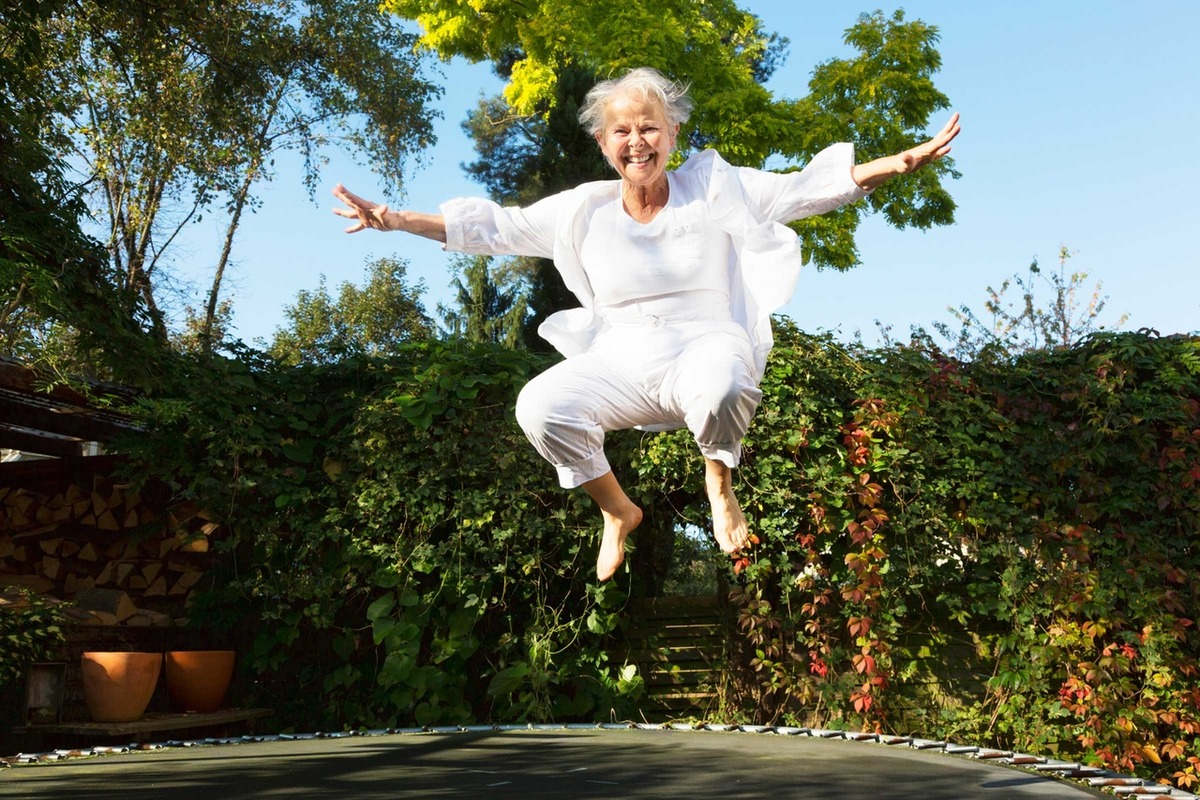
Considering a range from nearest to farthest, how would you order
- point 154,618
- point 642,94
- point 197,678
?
1. point 642,94
2. point 197,678
3. point 154,618

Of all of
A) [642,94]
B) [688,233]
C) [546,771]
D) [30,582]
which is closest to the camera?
[642,94]

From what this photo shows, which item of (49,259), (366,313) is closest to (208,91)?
(49,259)

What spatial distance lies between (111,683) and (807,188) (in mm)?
3591

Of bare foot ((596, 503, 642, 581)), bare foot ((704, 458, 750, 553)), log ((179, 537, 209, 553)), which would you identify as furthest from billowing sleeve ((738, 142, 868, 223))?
log ((179, 537, 209, 553))

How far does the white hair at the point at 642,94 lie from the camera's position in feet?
7.50

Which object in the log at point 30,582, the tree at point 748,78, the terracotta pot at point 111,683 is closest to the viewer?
the terracotta pot at point 111,683

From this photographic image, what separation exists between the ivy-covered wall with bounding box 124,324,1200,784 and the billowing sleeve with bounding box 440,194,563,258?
172cm

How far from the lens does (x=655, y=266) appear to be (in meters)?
2.39

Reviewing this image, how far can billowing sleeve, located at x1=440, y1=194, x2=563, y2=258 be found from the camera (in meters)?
2.45

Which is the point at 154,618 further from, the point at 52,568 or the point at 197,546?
the point at 52,568

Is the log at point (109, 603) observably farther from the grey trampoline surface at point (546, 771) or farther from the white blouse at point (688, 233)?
the white blouse at point (688, 233)

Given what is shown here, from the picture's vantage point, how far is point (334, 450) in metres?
4.45

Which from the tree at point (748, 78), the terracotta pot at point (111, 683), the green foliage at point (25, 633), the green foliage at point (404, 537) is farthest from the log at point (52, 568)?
the tree at point (748, 78)

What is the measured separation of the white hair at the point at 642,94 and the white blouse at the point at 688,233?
150mm
